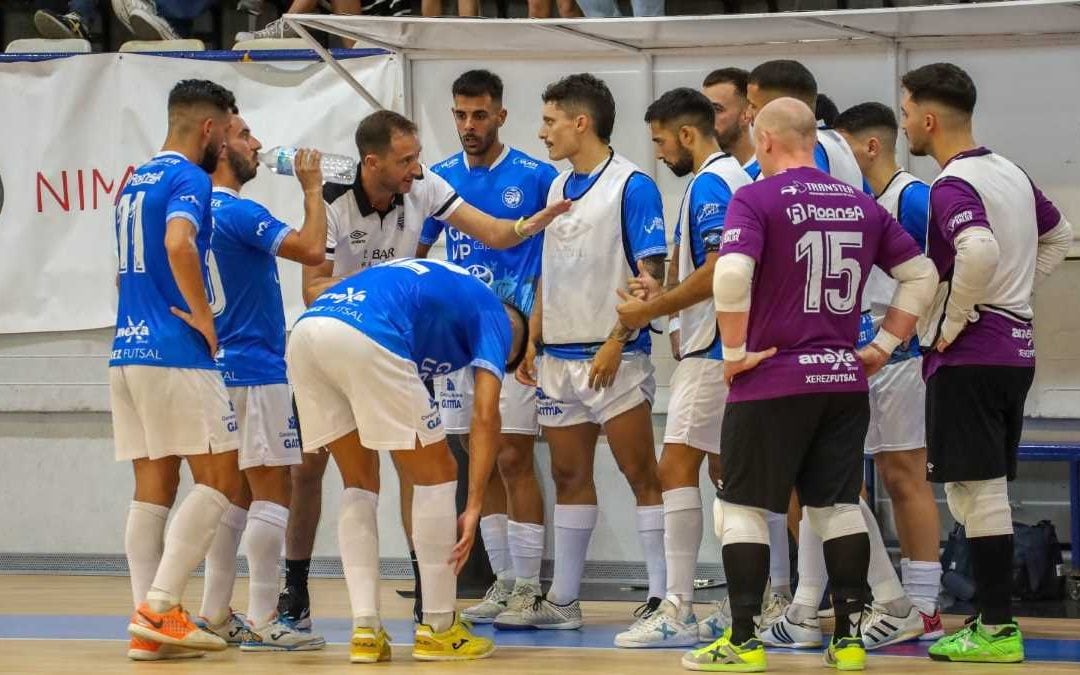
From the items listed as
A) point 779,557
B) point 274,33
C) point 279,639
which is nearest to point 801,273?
point 779,557

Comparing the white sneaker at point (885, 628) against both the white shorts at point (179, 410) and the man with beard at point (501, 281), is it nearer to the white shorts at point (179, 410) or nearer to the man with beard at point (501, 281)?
the man with beard at point (501, 281)

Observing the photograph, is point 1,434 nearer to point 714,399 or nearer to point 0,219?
point 0,219

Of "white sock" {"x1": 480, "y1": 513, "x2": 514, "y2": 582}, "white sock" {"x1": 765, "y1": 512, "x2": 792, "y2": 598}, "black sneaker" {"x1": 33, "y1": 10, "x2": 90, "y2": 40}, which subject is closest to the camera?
"white sock" {"x1": 765, "y1": 512, "x2": 792, "y2": 598}

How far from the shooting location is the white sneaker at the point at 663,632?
253 inches

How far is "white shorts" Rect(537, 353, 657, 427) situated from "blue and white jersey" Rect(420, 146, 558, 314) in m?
0.46

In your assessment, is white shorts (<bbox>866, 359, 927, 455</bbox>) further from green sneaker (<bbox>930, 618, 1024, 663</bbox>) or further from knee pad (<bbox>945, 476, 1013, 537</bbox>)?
green sneaker (<bbox>930, 618, 1024, 663</bbox>)

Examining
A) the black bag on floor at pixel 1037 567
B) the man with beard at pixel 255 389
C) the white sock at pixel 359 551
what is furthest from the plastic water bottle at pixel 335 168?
the black bag on floor at pixel 1037 567

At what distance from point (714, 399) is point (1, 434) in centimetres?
536

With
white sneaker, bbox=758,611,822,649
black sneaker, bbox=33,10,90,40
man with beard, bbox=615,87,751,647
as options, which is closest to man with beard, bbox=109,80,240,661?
man with beard, bbox=615,87,751,647

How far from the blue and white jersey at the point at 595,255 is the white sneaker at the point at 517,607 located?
1.02 meters

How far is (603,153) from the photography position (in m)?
7.12

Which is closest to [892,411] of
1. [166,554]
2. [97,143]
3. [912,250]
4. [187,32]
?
[912,250]

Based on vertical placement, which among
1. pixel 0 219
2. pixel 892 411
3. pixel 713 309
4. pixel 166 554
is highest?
pixel 0 219

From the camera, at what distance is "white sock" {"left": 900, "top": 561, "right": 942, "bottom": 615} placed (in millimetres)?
Result: 6664
